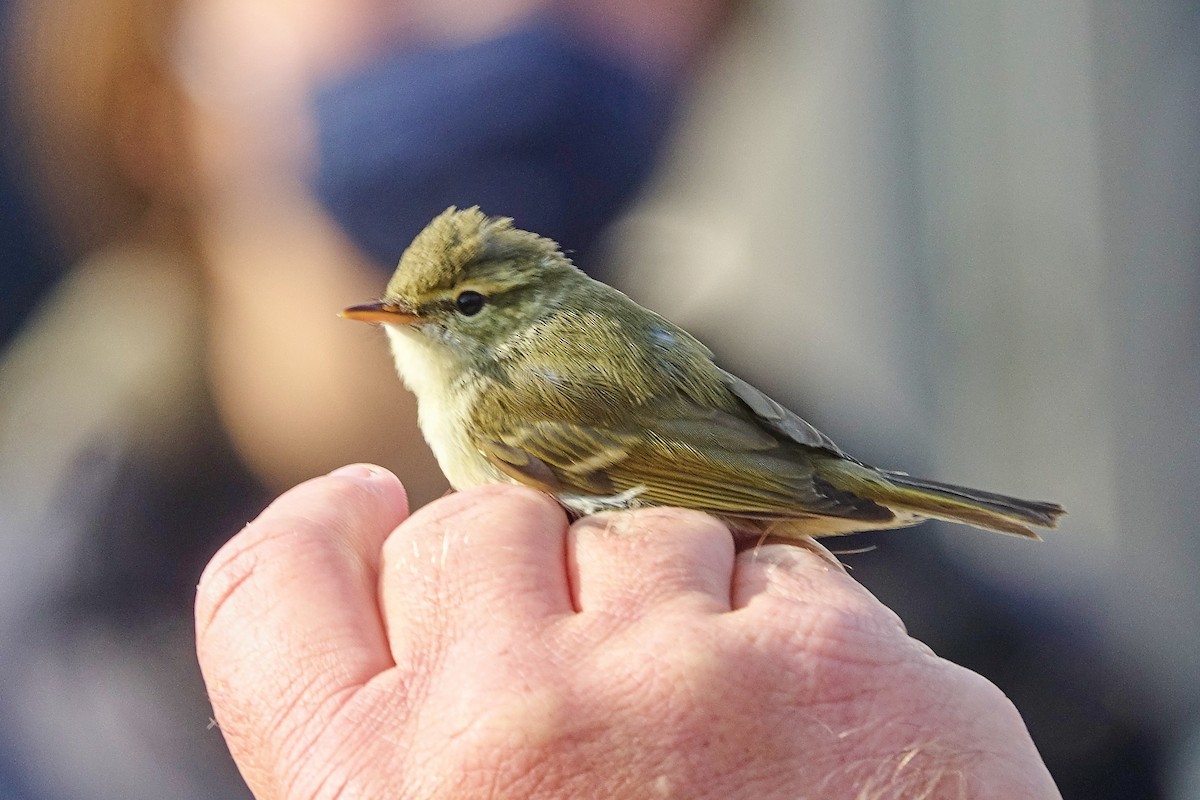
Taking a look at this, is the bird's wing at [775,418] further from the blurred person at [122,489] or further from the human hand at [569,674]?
the blurred person at [122,489]

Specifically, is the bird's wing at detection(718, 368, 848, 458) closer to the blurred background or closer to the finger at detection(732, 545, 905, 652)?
the finger at detection(732, 545, 905, 652)

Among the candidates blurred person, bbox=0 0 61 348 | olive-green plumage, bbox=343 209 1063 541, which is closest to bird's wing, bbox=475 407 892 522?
olive-green plumage, bbox=343 209 1063 541

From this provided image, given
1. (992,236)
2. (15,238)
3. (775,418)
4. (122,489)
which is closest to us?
(775,418)

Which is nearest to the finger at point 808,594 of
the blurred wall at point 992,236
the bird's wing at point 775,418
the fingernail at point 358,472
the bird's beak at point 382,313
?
A: the bird's wing at point 775,418

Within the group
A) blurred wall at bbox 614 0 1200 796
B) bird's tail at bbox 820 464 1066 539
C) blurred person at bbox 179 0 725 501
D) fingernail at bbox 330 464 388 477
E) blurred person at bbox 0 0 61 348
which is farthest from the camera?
blurred wall at bbox 614 0 1200 796

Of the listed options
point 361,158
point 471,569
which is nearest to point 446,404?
point 471,569

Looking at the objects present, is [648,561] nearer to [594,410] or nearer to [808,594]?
[808,594]

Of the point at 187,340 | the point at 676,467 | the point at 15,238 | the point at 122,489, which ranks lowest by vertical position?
the point at 122,489
